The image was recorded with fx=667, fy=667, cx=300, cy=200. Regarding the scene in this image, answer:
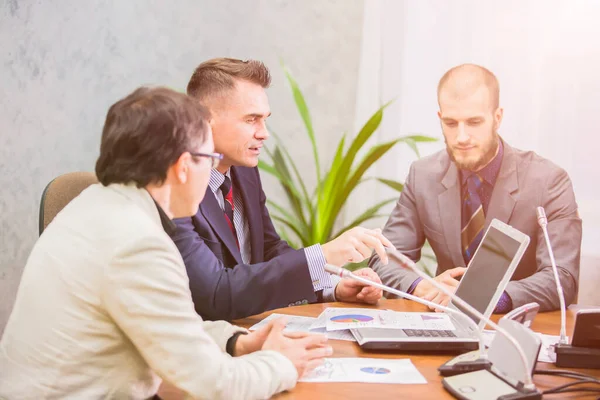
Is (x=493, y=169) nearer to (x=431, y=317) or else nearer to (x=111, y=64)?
(x=431, y=317)

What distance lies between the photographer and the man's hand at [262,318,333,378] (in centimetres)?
138

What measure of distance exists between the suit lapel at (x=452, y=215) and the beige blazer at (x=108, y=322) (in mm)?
1449

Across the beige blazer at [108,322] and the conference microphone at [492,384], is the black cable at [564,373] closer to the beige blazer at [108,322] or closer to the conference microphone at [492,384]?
the conference microphone at [492,384]

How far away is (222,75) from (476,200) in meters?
1.04

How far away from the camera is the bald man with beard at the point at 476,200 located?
7.70 feet

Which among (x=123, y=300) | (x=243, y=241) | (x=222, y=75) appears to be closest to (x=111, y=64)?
(x=222, y=75)

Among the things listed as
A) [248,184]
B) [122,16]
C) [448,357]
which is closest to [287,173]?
[248,184]

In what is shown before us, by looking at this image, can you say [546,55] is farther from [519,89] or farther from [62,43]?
[62,43]

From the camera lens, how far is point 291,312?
2014 millimetres

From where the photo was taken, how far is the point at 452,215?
253cm

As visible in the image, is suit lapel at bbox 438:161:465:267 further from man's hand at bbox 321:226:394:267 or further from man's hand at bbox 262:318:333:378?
man's hand at bbox 262:318:333:378

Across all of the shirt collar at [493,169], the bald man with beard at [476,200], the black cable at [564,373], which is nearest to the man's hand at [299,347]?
the black cable at [564,373]

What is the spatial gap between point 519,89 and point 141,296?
6.05ft

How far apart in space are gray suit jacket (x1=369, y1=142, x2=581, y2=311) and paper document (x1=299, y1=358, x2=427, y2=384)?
0.81m
